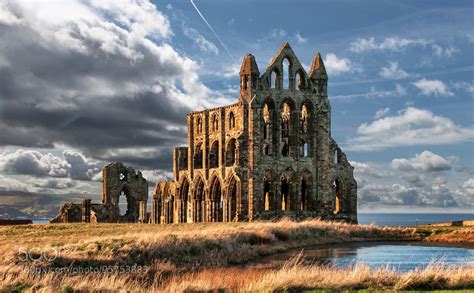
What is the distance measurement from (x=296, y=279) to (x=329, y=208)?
43.9m

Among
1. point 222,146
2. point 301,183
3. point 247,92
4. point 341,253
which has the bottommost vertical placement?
point 341,253

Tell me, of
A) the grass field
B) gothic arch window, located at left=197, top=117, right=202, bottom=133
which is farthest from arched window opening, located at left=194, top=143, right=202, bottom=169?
the grass field

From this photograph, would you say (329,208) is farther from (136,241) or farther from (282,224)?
(136,241)

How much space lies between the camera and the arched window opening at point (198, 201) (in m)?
64.4

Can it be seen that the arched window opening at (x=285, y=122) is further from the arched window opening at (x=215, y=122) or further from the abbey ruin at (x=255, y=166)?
the arched window opening at (x=215, y=122)

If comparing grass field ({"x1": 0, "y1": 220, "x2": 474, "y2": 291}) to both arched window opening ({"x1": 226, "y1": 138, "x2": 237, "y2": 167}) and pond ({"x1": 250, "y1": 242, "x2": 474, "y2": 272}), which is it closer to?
pond ({"x1": 250, "y1": 242, "x2": 474, "y2": 272})

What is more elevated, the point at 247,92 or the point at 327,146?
the point at 247,92

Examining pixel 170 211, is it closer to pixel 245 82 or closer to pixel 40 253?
pixel 245 82

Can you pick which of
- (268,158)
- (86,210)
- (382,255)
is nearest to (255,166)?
(268,158)

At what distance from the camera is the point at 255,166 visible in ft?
193

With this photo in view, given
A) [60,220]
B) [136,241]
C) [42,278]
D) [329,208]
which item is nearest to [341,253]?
[136,241]

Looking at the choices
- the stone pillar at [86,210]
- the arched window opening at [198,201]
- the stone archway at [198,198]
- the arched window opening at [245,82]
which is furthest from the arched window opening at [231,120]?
the stone pillar at [86,210]

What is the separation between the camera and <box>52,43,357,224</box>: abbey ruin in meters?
59.1

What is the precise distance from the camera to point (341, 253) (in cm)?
3662
